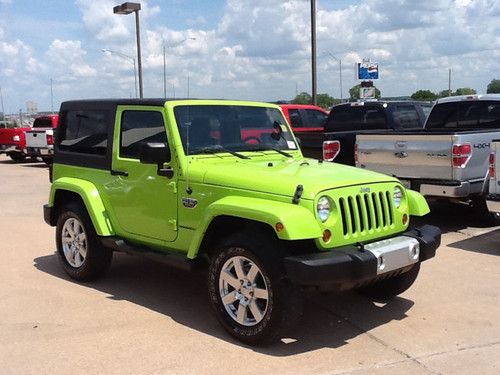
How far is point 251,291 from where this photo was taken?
172 inches

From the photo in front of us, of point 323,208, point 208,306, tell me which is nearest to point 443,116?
point 208,306

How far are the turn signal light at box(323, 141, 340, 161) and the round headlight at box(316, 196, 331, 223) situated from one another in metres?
5.39

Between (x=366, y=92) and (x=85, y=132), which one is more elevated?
(x=366, y=92)

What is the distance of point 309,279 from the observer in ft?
13.1

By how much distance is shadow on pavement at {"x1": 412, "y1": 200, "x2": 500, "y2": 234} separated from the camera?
29.1ft

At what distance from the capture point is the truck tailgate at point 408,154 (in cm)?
777

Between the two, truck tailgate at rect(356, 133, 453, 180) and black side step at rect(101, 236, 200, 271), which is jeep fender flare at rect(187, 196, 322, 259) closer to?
black side step at rect(101, 236, 200, 271)

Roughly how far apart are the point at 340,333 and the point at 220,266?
1.09 metres

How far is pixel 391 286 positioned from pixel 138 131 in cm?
267

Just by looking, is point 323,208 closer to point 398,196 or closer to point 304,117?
point 398,196

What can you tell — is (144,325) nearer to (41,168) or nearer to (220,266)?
(220,266)

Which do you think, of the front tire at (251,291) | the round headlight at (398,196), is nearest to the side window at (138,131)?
the front tire at (251,291)

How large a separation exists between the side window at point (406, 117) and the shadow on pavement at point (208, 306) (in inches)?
275

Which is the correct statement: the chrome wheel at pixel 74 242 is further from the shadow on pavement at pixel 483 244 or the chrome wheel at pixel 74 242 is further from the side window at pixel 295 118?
the side window at pixel 295 118
